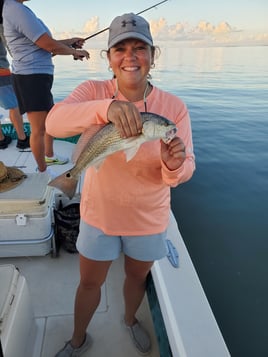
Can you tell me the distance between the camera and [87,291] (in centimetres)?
186

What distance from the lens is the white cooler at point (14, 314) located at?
164 cm

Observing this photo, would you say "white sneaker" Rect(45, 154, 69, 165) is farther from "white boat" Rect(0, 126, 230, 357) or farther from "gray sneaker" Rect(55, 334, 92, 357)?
"gray sneaker" Rect(55, 334, 92, 357)

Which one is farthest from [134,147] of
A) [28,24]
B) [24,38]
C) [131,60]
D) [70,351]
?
[24,38]

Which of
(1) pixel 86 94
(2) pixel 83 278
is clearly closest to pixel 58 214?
(2) pixel 83 278

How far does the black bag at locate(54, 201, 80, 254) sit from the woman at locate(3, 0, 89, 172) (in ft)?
3.28

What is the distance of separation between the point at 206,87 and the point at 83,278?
12.9m

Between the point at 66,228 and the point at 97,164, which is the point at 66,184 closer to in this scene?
the point at 97,164

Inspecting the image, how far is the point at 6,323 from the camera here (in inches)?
64.9

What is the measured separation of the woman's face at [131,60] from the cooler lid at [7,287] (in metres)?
1.29

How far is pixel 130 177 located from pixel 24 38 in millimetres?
2301

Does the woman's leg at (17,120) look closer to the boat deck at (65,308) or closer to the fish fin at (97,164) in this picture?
the boat deck at (65,308)

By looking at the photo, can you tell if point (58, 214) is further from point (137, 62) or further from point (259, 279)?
point (259, 279)

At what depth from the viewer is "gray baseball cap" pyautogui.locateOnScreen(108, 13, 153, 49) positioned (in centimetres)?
143

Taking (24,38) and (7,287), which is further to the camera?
(24,38)
